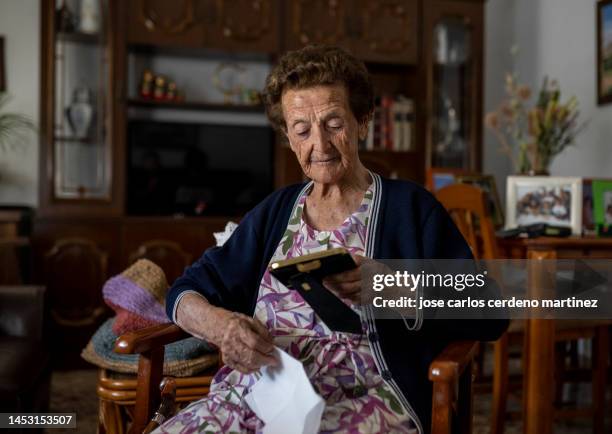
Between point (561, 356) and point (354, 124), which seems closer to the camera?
point (354, 124)

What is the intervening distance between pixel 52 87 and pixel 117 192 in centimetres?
63

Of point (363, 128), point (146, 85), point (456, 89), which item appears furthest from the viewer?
point (456, 89)

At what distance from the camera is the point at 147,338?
1281 millimetres

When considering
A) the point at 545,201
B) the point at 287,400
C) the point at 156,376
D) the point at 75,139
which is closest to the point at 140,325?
Answer: the point at 156,376

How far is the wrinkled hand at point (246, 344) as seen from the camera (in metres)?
1.14

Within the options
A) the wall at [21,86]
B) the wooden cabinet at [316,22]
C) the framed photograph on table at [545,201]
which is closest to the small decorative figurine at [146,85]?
the wall at [21,86]

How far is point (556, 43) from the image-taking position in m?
3.77

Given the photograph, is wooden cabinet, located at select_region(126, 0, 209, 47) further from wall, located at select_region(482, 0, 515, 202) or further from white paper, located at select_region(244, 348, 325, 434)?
white paper, located at select_region(244, 348, 325, 434)

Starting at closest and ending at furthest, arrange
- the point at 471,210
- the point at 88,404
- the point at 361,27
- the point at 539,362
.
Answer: the point at 539,362
the point at 471,210
the point at 88,404
the point at 361,27

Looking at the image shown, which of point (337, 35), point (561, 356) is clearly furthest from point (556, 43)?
point (561, 356)

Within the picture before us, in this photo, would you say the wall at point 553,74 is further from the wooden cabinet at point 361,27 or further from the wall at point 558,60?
the wooden cabinet at point 361,27

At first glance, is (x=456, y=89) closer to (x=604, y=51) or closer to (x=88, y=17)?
(x=604, y=51)

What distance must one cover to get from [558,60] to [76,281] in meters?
3.03

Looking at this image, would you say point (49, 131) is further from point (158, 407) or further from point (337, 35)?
point (158, 407)
